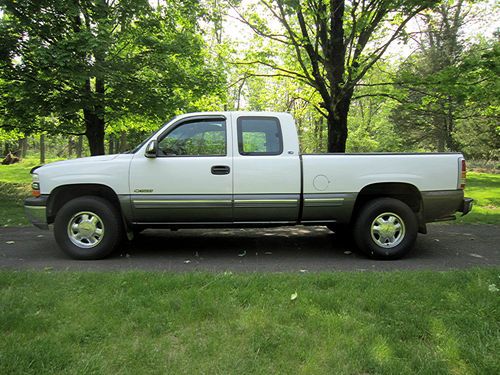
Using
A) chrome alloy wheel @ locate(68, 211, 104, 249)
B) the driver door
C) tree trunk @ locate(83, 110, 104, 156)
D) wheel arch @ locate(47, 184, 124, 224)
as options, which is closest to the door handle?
the driver door

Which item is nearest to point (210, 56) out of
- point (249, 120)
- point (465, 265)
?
point (249, 120)

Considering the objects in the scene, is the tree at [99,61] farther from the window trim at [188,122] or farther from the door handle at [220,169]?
the door handle at [220,169]

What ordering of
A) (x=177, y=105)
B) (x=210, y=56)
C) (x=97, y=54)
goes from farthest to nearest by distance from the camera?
1. (x=210, y=56)
2. (x=177, y=105)
3. (x=97, y=54)

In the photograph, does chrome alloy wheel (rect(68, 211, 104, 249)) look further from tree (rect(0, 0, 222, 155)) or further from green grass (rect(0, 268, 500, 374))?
tree (rect(0, 0, 222, 155))

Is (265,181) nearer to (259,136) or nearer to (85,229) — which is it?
(259,136)

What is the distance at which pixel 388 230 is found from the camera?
564 centimetres

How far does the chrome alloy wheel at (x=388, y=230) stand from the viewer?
5.64m

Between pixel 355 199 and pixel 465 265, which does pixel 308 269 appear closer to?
pixel 355 199

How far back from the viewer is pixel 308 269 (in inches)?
200

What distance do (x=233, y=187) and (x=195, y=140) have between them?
869 mm

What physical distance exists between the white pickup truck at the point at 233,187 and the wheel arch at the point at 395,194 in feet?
0.08

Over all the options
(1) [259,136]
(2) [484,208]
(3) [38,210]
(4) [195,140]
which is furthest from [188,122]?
(2) [484,208]

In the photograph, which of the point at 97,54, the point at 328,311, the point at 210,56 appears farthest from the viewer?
the point at 210,56

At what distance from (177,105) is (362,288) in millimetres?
9638
